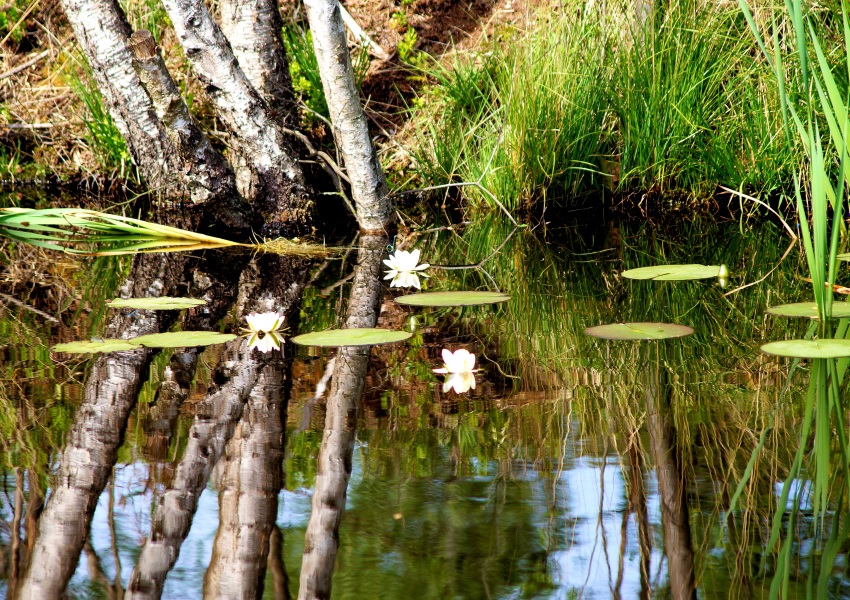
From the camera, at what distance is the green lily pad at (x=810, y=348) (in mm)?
1982

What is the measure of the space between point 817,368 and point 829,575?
859 mm

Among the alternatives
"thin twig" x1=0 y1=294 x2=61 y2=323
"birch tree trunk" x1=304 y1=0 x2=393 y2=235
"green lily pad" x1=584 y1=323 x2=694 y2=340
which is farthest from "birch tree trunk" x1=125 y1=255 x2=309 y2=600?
"birch tree trunk" x1=304 y1=0 x2=393 y2=235

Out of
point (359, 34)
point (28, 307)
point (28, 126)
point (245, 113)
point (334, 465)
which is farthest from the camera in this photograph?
point (28, 126)

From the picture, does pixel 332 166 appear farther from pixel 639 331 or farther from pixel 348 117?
pixel 639 331

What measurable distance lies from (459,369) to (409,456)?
487 millimetres

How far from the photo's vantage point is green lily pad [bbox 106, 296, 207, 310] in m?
2.68

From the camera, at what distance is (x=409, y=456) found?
62.3 inches

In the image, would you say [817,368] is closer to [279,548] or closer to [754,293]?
[754,293]

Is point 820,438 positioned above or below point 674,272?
below

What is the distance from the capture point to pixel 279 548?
1329 mm

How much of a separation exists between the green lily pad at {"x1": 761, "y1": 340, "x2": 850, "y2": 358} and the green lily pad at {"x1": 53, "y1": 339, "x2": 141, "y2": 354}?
4.94 ft

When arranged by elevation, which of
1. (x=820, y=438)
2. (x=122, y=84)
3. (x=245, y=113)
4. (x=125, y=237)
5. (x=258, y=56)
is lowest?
(x=820, y=438)

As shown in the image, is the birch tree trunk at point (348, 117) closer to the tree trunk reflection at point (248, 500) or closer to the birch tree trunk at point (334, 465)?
the birch tree trunk at point (334, 465)

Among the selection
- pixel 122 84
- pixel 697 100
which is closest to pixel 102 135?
pixel 122 84
